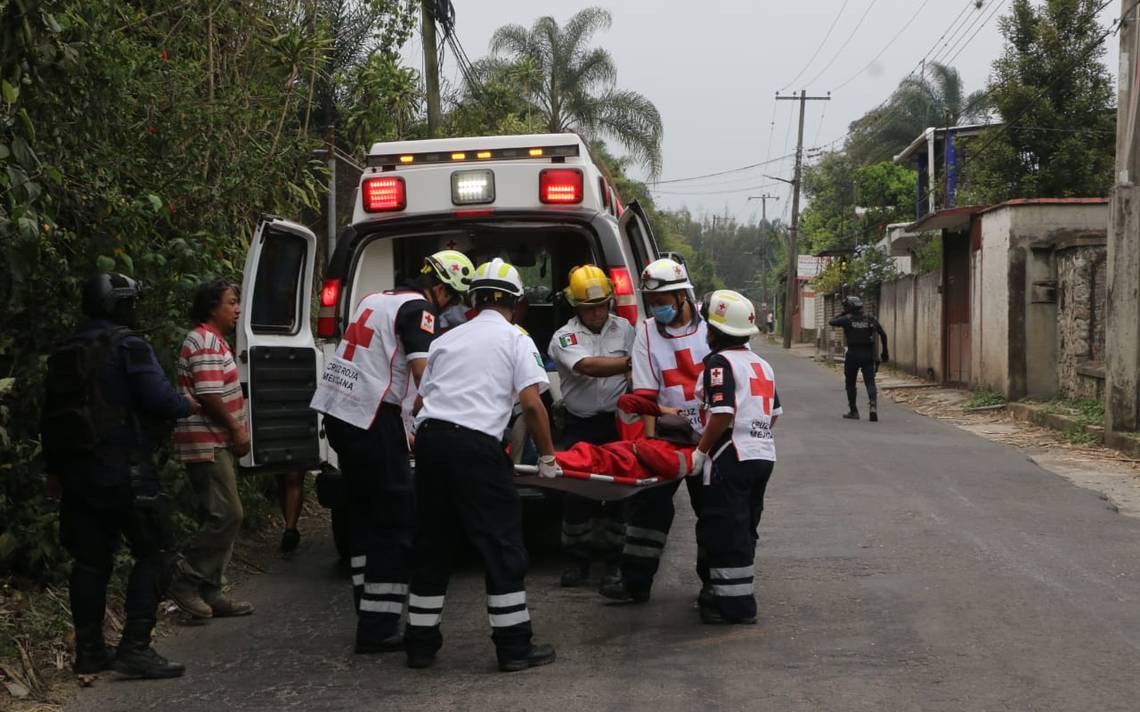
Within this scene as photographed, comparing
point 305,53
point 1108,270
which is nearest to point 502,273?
point 305,53

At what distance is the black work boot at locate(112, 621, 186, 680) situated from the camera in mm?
5672

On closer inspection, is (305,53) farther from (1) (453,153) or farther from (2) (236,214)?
(1) (453,153)

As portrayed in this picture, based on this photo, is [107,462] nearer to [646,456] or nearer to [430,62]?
[646,456]

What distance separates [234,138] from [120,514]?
13.9 ft

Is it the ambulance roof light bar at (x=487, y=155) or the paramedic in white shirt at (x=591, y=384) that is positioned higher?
the ambulance roof light bar at (x=487, y=155)

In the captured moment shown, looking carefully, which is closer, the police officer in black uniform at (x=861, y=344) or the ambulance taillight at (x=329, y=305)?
the ambulance taillight at (x=329, y=305)

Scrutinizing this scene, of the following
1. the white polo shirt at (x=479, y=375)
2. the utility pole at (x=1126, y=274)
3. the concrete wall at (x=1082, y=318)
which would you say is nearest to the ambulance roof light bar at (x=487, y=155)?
the white polo shirt at (x=479, y=375)

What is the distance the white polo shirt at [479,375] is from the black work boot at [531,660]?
37.2 inches

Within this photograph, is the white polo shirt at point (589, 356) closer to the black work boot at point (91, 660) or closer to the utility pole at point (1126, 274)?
the black work boot at point (91, 660)

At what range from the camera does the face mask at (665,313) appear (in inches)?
279

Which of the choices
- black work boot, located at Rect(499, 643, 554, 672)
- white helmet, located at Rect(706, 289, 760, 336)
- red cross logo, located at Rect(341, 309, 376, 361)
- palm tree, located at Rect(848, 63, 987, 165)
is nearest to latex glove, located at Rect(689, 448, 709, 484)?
white helmet, located at Rect(706, 289, 760, 336)

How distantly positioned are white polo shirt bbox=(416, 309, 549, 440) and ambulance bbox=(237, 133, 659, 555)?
183 cm

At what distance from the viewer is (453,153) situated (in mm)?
7984

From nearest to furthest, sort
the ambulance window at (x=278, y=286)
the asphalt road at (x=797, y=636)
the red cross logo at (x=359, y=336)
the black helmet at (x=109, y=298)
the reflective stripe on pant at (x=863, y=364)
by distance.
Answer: the asphalt road at (x=797, y=636) → the black helmet at (x=109, y=298) → the red cross logo at (x=359, y=336) → the ambulance window at (x=278, y=286) → the reflective stripe on pant at (x=863, y=364)
